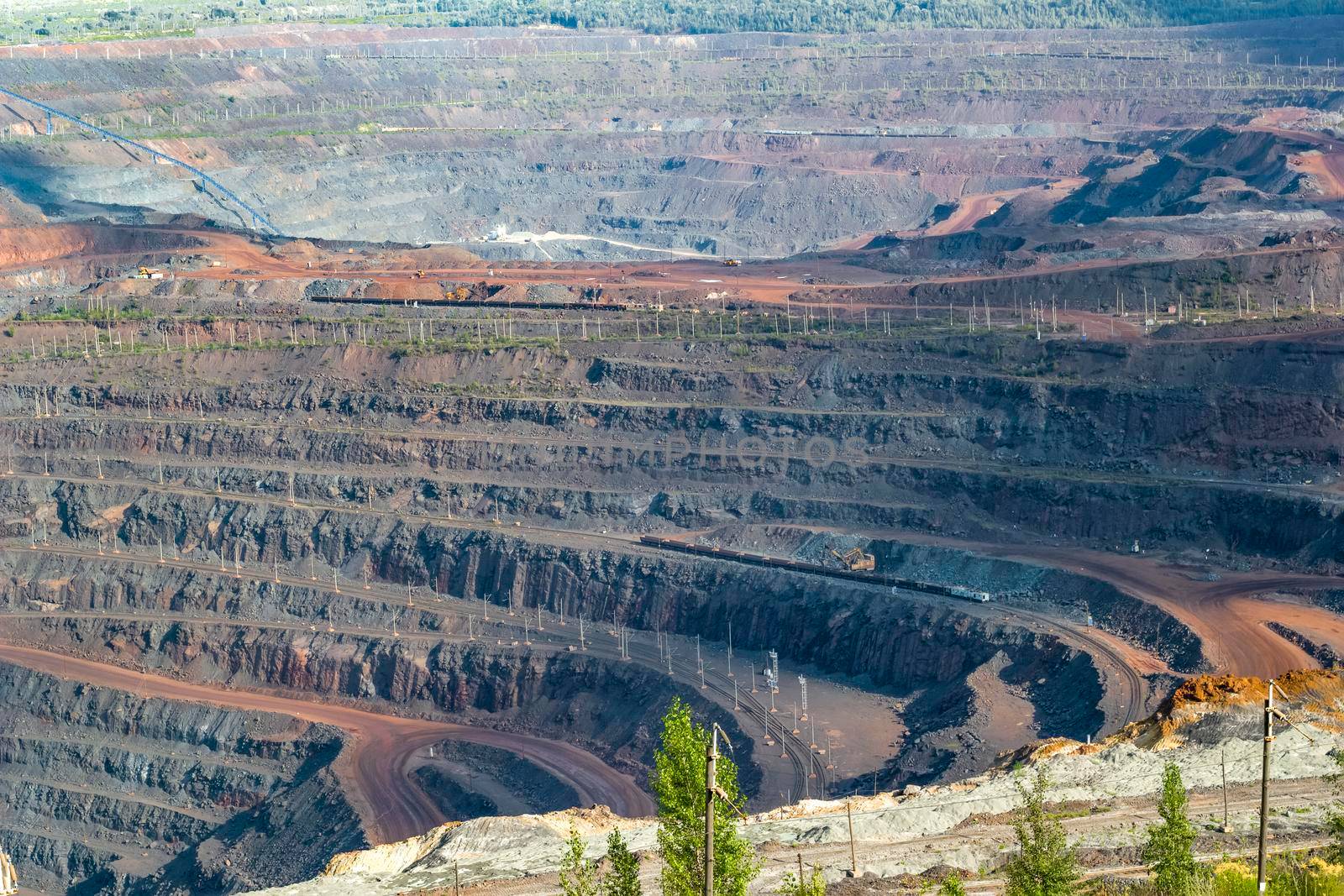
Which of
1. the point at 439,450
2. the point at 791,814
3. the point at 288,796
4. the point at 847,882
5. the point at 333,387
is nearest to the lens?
the point at 847,882

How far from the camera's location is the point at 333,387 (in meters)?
128

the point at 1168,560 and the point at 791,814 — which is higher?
the point at 1168,560

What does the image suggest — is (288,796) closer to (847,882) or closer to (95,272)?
(847,882)

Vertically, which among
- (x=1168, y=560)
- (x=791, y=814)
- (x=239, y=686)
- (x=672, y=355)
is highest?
(x=672, y=355)

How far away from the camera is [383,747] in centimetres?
9669

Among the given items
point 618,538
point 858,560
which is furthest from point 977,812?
Answer: point 618,538

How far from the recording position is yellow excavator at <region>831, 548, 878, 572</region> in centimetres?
10119

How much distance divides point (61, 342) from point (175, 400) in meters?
15.6

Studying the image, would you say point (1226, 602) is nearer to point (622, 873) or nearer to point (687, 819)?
point (622, 873)

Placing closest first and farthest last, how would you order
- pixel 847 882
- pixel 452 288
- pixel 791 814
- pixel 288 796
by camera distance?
pixel 847 882, pixel 791 814, pixel 288 796, pixel 452 288

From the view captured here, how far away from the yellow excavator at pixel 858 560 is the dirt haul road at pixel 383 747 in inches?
660

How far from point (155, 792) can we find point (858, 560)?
35.2 meters

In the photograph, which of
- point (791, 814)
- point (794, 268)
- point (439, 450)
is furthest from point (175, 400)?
point (791, 814)

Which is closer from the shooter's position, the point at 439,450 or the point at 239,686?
the point at 239,686
